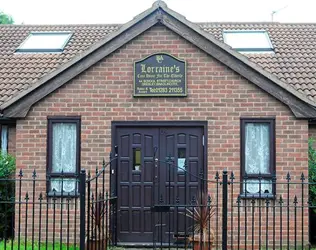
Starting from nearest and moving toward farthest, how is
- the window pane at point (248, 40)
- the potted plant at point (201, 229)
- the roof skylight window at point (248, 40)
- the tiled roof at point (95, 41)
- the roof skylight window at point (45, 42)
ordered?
1. the potted plant at point (201, 229)
2. the tiled roof at point (95, 41)
3. the roof skylight window at point (248, 40)
4. the window pane at point (248, 40)
5. the roof skylight window at point (45, 42)

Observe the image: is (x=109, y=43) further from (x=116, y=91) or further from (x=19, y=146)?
(x=19, y=146)

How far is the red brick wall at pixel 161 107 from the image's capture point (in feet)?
37.6

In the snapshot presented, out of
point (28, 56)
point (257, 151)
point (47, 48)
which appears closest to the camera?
point (257, 151)

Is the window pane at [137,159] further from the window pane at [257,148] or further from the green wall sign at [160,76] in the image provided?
the window pane at [257,148]

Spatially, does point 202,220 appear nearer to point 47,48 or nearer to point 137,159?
point 137,159

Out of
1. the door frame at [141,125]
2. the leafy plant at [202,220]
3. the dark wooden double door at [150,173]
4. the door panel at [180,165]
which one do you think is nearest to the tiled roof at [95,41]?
the door frame at [141,125]

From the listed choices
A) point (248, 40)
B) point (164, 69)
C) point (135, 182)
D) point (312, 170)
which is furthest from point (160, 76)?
point (248, 40)

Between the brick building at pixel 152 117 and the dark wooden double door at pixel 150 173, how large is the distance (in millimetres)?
22

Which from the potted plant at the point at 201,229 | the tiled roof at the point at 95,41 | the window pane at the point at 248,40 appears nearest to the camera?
the potted plant at the point at 201,229

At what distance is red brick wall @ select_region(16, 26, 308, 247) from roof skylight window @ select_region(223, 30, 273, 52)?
3.07 m

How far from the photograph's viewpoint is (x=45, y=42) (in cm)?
1543

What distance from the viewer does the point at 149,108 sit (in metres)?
11.7

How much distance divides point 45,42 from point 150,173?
6009 mm

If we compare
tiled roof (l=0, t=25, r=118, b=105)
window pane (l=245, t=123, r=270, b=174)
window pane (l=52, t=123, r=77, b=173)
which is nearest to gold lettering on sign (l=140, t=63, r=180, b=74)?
window pane (l=245, t=123, r=270, b=174)
